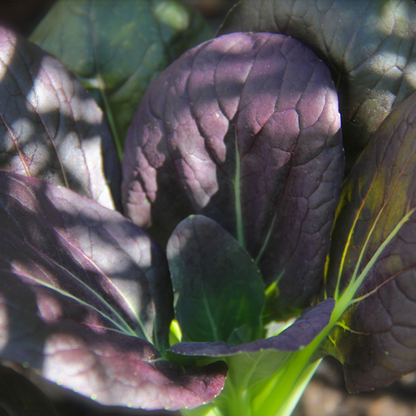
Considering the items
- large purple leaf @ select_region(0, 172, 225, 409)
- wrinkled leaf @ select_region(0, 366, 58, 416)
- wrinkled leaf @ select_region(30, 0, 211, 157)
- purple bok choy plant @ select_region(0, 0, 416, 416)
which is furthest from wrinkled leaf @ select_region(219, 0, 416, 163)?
wrinkled leaf @ select_region(0, 366, 58, 416)

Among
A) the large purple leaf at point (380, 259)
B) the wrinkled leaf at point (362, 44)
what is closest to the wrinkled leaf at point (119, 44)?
the wrinkled leaf at point (362, 44)

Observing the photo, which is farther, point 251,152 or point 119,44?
point 119,44

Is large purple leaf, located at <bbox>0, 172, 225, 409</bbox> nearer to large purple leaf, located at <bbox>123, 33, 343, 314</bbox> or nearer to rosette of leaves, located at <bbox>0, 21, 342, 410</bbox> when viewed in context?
rosette of leaves, located at <bbox>0, 21, 342, 410</bbox>

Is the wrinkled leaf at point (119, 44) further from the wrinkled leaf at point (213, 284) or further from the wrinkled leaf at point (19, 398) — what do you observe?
the wrinkled leaf at point (19, 398)

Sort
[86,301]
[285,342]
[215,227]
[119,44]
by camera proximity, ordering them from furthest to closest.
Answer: [119,44] → [215,227] → [86,301] → [285,342]

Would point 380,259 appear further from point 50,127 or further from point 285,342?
point 50,127

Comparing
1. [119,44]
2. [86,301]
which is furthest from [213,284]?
[119,44]

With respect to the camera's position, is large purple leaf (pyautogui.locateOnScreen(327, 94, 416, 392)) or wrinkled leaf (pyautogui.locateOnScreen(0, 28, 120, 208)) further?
wrinkled leaf (pyautogui.locateOnScreen(0, 28, 120, 208))

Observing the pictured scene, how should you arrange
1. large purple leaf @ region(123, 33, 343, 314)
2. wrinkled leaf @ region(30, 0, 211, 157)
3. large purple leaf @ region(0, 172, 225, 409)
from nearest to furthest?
large purple leaf @ region(0, 172, 225, 409) → large purple leaf @ region(123, 33, 343, 314) → wrinkled leaf @ region(30, 0, 211, 157)
